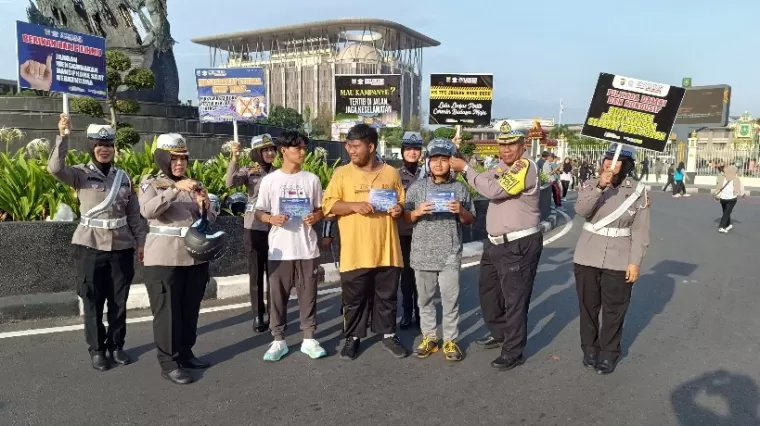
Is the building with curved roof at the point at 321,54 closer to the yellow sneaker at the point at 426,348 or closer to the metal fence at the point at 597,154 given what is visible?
the metal fence at the point at 597,154

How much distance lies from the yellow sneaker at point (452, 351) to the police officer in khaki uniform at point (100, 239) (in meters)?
2.44

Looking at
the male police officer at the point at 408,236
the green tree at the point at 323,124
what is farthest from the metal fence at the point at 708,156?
the green tree at the point at 323,124

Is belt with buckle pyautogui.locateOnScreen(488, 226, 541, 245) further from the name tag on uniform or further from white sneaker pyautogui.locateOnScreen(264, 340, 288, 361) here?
white sneaker pyautogui.locateOnScreen(264, 340, 288, 361)

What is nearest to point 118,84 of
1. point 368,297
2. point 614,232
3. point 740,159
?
point 368,297

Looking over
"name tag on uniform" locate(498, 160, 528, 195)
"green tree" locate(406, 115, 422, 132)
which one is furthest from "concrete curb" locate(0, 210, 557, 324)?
"green tree" locate(406, 115, 422, 132)

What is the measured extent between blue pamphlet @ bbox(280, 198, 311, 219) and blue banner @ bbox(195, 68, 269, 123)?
612cm

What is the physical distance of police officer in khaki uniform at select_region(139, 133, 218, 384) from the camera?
3805 mm

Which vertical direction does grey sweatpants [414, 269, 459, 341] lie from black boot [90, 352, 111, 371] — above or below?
above

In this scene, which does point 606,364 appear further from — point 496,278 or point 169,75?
point 169,75

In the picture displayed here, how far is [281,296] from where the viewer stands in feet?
14.7

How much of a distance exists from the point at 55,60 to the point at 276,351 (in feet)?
15.7

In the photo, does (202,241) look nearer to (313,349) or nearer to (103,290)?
(103,290)

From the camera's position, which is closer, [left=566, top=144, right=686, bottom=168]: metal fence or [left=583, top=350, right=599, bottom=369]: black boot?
[left=583, top=350, right=599, bottom=369]: black boot

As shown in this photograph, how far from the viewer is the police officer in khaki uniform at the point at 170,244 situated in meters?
3.80
